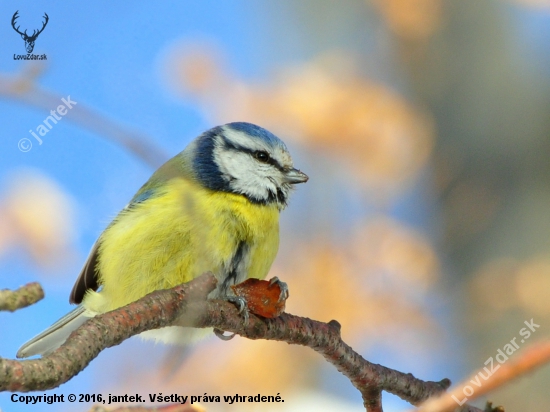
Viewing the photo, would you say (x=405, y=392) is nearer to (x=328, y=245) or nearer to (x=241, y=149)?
(x=241, y=149)

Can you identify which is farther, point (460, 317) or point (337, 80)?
point (337, 80)

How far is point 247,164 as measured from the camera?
6.57ft

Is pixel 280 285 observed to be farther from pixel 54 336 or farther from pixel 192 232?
pixel 54 336

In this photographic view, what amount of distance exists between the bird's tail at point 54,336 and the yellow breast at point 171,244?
63 mm

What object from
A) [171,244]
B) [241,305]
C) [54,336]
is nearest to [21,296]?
[241,305]

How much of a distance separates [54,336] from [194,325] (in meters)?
1.15

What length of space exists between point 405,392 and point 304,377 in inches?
82.3

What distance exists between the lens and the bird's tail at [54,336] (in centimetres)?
179

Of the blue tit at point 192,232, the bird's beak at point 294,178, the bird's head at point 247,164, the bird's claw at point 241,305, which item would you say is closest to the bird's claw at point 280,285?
the bird's claw at point 241,305

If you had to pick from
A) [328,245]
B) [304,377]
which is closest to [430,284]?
[328,245]

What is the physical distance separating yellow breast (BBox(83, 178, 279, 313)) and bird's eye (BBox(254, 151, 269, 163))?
204 millimetres

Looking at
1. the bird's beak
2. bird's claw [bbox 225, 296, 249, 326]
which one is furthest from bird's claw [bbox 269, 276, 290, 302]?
the bird's beak

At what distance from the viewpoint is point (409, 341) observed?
3.19 metres

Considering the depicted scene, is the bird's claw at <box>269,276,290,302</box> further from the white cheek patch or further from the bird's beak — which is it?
the bird's beak
